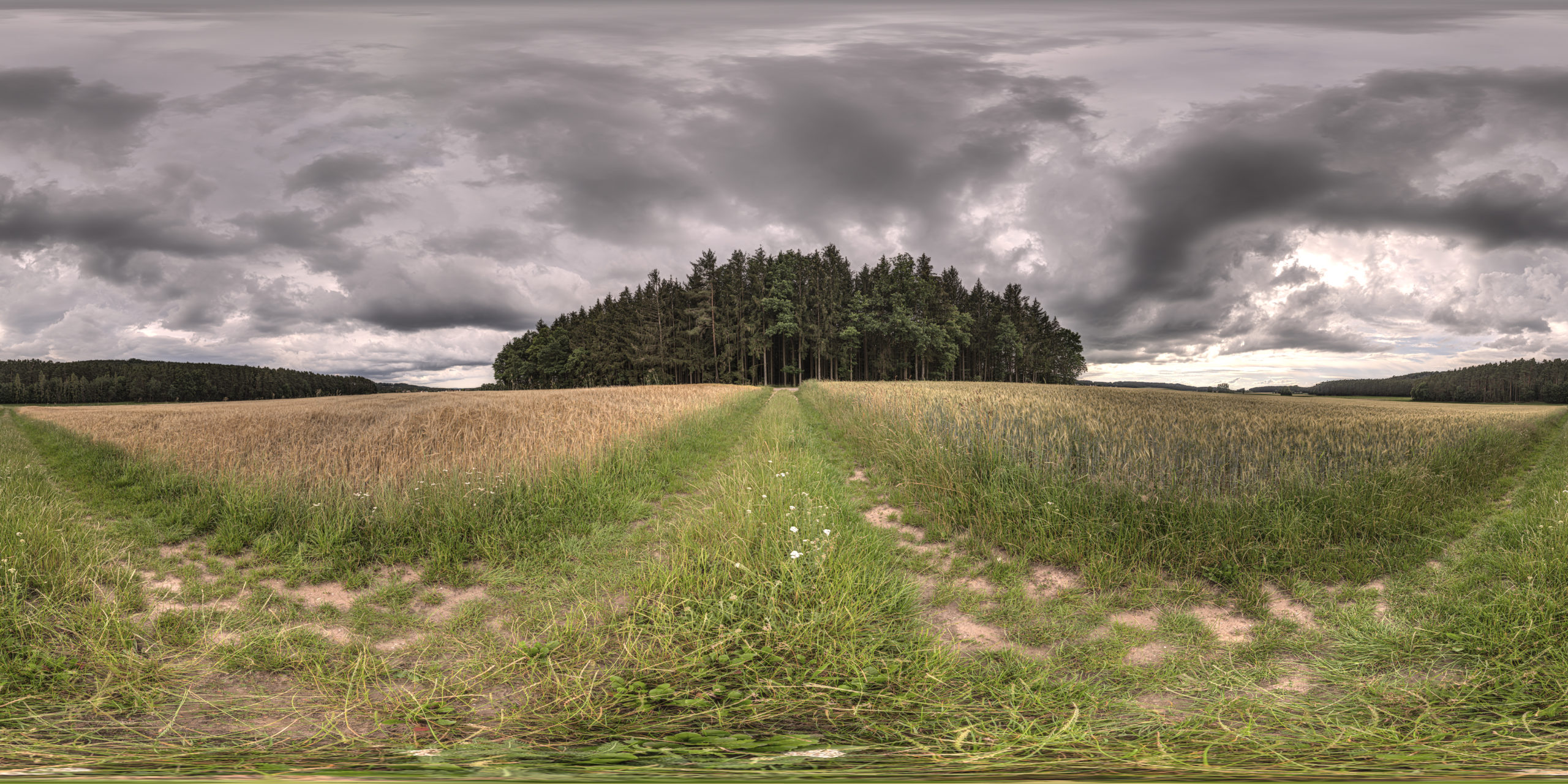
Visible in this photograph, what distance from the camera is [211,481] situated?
26.6 ft

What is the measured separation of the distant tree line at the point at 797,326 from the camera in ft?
193

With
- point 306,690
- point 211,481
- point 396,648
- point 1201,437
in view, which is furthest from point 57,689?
point 1201,437

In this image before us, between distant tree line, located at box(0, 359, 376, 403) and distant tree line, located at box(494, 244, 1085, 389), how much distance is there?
1769 inches

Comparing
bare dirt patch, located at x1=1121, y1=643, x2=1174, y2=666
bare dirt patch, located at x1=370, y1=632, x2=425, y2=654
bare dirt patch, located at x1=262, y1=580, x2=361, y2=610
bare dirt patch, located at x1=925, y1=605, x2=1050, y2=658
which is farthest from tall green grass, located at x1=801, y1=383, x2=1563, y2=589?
bare dirt patch, located at x1=262, y1=580, x2=361, y2=610

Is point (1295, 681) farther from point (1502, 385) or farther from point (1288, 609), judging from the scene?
point (1502, 385)

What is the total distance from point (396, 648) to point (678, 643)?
2.33 meters

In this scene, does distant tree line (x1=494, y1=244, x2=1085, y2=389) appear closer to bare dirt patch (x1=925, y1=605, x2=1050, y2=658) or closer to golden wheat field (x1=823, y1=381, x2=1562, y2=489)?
golden wheat field (x1=823, y1=381, x2=1562, y2=489)

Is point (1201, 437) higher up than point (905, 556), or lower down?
higher up

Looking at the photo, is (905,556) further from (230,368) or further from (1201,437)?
(230,368)

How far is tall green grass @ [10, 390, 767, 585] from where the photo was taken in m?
5.90

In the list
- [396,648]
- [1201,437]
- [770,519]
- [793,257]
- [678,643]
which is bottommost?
[396,648]

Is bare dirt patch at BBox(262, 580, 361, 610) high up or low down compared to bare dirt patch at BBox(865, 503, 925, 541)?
down

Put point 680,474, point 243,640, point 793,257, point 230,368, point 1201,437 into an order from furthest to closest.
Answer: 1. point 230,368
2. point 793,257
3. point 680,474
4. point 1201,437
5. point 243,640

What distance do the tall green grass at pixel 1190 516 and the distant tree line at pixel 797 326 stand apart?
48687 millimetres
